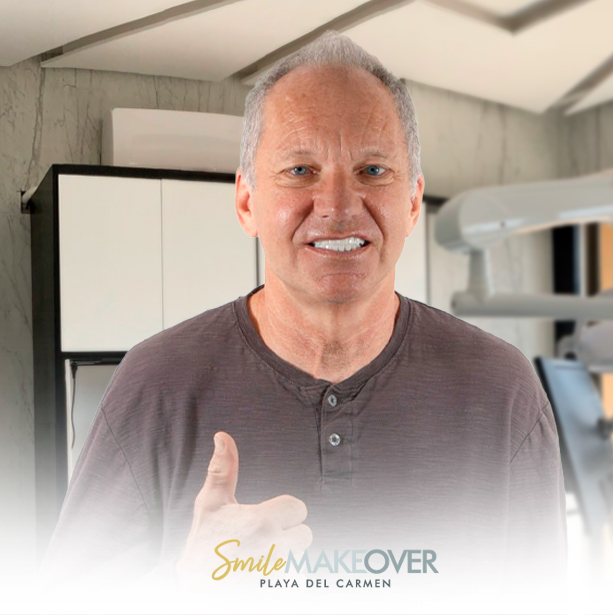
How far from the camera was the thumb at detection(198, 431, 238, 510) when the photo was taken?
2.10 ft

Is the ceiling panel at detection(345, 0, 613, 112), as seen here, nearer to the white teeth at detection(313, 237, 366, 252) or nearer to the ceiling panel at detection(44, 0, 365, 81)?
the ceiling panel at detection(44, 0, 365, 81)

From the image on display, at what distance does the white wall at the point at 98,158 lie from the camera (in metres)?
0.60

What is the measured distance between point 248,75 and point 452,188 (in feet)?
0.62

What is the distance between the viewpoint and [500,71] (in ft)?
2.26

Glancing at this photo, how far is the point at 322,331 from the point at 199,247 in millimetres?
122

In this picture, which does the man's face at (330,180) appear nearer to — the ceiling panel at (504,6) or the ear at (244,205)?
the ear at (244,205)

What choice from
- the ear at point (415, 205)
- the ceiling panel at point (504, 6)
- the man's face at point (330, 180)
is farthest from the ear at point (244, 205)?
the ceiling panel at point (504, 6)

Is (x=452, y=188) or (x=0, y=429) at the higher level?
(x=452, y=188)

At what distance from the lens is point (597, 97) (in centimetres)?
70

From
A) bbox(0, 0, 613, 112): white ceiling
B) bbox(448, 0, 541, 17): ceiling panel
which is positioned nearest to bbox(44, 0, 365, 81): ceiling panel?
bbox(0, 0, 613, 112): white ceiling

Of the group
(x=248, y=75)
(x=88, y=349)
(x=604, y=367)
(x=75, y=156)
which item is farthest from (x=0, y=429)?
(x=604, y=367)

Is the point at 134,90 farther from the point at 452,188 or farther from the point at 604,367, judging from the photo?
the point at 604,367

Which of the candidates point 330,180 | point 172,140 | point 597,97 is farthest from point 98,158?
point 597,97

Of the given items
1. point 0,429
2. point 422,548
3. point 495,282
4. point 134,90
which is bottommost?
point 422,548
